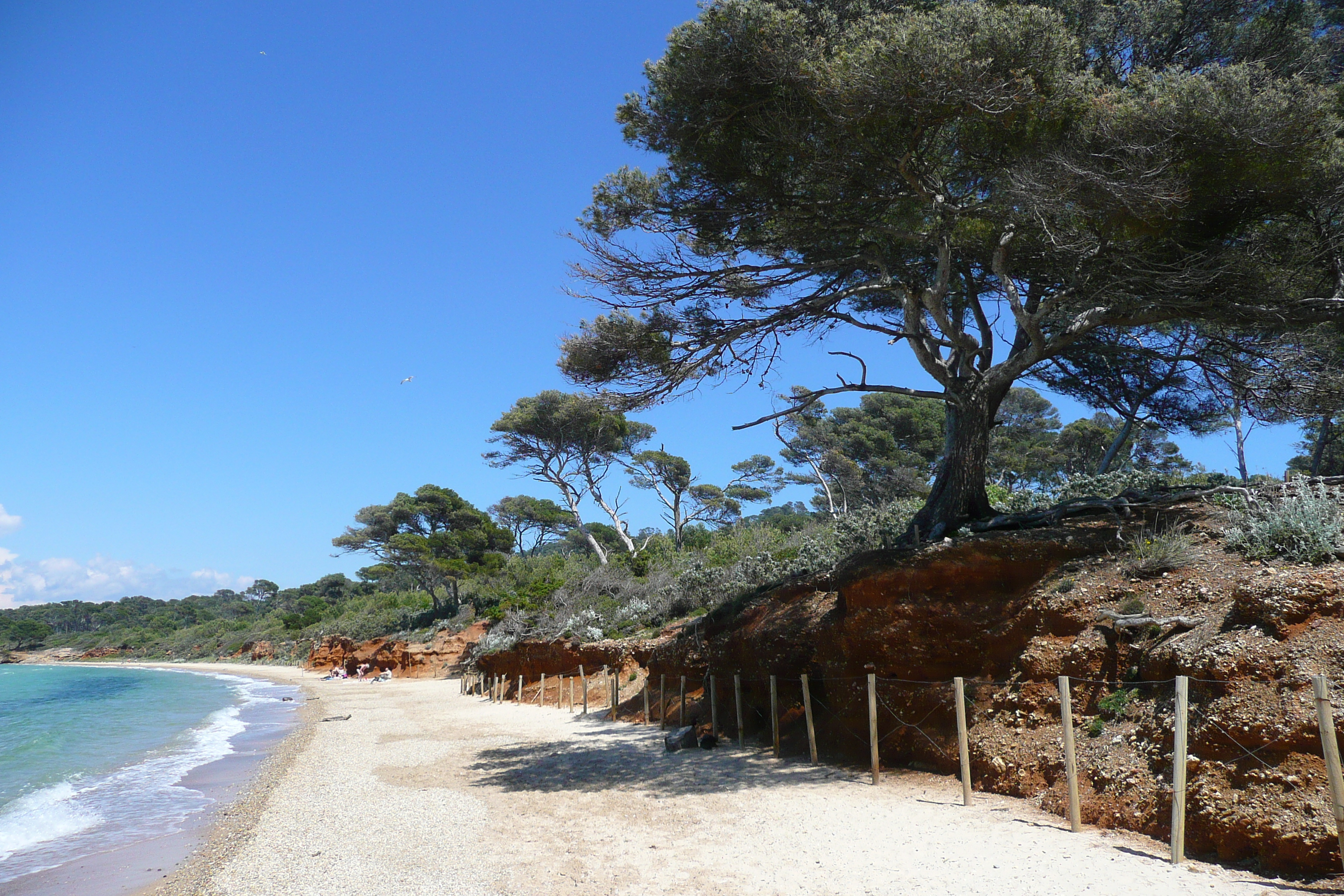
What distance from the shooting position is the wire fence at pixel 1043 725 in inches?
219

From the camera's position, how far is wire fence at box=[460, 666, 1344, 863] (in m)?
5.57

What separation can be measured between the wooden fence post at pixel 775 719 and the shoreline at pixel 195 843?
23.6 feet

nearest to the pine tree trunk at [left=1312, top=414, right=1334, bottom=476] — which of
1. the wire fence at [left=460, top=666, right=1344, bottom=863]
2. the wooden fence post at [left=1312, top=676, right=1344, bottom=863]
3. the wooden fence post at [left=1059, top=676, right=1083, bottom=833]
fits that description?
the wire fence at [left=460, top=666, right=1344, bottom=863]

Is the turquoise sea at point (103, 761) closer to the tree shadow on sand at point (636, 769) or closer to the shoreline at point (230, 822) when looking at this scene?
the shoreline at point (230, 822)

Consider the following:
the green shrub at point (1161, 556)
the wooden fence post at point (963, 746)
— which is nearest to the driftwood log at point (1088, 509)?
the green shrub at point (1161, 556)

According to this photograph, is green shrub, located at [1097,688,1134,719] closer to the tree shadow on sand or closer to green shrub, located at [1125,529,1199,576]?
green shrub, located at [1125,529,1199,576]

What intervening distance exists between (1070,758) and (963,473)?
5.53m

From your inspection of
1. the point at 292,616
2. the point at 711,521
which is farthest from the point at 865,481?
the point at 292,616

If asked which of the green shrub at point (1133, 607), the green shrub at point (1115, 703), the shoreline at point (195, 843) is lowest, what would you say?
the shoreline at point (195, 843)

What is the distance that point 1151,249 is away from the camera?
9.78 m

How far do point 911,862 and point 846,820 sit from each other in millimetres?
1374

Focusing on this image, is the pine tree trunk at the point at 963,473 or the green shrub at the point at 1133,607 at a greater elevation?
the pine tree trunk at the point at 963,473

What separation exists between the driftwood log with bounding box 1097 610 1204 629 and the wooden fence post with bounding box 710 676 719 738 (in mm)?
7041

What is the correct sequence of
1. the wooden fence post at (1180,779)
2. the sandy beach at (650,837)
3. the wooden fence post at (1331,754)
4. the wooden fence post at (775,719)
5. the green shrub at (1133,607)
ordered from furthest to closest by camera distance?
the wooden fence post at (775,719) < the green shrub at (1133,607) < the sandy beach at (650,837) < the wooden fence post at (1180,779) < the wooden fence post at (1331,754)
